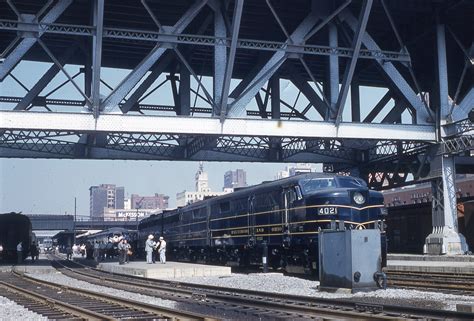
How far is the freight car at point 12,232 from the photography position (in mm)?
45062

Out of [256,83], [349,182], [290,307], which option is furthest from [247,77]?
[290,307]

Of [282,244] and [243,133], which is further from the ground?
[243,133]

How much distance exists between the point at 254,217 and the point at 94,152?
46.1ft

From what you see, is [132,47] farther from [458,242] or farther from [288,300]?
[288,300]

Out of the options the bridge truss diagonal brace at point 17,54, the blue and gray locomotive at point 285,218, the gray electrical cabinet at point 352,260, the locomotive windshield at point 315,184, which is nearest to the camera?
the gray electrical cabinet at point 352,260

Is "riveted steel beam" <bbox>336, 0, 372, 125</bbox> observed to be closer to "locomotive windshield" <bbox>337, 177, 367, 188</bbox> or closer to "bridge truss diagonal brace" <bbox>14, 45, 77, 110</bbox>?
"locomotive windshield" <bbox>337, 177, 367, 188</bbox>

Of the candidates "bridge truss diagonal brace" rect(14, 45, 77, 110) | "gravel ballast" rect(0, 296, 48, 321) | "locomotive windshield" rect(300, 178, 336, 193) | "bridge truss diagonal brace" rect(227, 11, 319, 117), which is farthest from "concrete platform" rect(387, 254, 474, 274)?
"bridge truss diagonal brace" rect(14, 45, 77, 110)

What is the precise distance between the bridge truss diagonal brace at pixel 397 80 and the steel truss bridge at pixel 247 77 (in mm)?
71

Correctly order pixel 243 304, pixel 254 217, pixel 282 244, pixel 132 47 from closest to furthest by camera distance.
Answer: pixel 243 304 → pixel 282 244 → pixel 254 217 → pixel 132 47

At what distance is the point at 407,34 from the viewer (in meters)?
39.8

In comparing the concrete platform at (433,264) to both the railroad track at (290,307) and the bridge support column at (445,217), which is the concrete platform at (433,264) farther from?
the railroad track at (290,307)

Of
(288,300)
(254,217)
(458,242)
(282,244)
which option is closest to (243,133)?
(254,217)

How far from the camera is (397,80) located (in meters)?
35.1

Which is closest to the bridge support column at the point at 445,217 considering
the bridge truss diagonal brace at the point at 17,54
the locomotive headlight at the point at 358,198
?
the locomotive headlight at the point at 358,198
